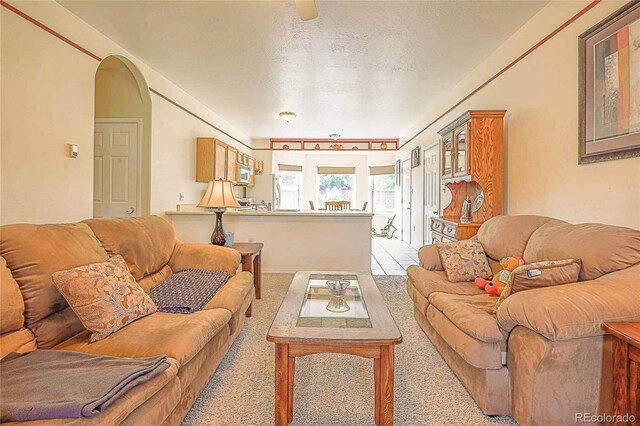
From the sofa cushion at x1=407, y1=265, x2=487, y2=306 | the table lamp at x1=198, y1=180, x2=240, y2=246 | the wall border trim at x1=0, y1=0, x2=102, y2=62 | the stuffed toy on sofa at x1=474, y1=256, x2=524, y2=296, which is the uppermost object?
the wall border trim at x1=0, y1=0, x2=102, y2=62

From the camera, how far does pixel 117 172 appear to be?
419 centimetres

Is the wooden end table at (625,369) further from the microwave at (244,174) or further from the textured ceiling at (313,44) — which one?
the microwave at (244,174)

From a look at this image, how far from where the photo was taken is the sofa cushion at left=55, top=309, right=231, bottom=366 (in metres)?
1.49

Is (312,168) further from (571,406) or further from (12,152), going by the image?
(571,406)

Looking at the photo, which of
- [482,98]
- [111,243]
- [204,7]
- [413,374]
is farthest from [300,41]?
[413,374]

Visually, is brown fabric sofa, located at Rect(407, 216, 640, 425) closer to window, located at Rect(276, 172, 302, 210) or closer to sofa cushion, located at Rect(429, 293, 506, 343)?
sofa cushion, located at Rect(429, 293, 506, 343)

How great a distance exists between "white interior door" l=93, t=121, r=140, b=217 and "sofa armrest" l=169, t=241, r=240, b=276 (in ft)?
5.77

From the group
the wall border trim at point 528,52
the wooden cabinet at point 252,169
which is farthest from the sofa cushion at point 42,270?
the wooden cabinet at point 252,169

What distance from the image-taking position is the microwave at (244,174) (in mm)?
7086

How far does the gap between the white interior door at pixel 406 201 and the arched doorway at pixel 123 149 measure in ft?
17.9

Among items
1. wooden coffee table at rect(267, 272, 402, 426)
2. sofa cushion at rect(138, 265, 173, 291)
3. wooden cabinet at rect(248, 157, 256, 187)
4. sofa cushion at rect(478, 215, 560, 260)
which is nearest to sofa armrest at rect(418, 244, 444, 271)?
sofa cushion at rect(478, 215, 560, 260)

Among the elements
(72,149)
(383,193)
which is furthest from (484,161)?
(383,193)

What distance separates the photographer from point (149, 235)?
2.52 meters

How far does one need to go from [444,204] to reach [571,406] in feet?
12.6
